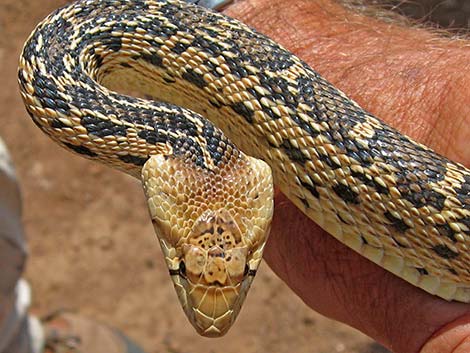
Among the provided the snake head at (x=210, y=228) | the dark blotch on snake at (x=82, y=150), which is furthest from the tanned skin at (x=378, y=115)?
the dark blotch on snake at (x=82, y=150)

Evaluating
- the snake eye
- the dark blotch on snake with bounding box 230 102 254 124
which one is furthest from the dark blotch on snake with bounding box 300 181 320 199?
the snake eye

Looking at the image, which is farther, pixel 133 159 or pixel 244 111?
pixel 244 111

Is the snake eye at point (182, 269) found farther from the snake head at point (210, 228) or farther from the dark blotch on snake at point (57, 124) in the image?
the dark blotch on snake at point (57, 124)

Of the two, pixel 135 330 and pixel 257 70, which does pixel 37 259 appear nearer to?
pixel 135 330

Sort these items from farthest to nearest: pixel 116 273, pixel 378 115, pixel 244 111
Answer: pixel 116 273, pixel 378 115, pixel 244 111

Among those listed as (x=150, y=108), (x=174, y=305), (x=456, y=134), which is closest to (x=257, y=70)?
(x=150, y=108)

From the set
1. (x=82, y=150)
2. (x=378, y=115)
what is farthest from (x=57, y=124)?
(x=378, y=115)

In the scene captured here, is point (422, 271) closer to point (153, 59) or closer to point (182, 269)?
point (182, 269)
